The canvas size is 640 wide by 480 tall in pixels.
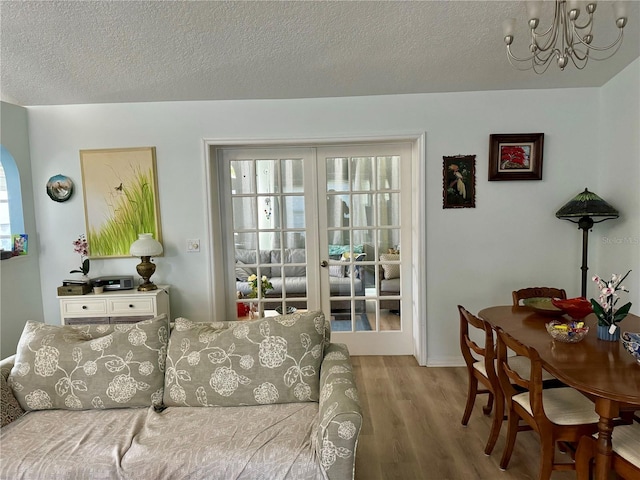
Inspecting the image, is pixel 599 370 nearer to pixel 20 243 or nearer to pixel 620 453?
pixel 620 453

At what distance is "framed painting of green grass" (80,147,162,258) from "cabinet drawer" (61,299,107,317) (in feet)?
1.55

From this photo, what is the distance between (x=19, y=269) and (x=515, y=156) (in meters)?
4.25

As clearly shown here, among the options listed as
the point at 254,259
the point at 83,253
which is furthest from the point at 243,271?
the point at 83,253

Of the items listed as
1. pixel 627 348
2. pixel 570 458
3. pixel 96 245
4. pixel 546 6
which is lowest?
pixel 570 458

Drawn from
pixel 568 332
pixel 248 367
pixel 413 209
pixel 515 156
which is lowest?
pixel 248 367

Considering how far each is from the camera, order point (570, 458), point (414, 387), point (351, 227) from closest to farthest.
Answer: point (570, 458)
point (414, 387)
point (351, 227)

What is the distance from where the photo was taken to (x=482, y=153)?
123 inches

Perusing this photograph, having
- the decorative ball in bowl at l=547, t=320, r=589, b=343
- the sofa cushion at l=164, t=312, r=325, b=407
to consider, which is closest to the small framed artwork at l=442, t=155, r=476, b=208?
the decorative ball in bowl at l=547, t=320, r=589, b=343

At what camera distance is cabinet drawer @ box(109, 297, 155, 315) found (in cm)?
295

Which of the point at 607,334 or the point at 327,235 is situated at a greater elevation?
the point at 327,235

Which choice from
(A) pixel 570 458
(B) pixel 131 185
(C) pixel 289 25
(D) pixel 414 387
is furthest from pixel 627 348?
(B) pixel 131 185

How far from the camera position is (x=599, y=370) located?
152 centimetres

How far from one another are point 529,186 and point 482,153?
1.59ft

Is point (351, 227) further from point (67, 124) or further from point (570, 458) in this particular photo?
point (67, 124)
